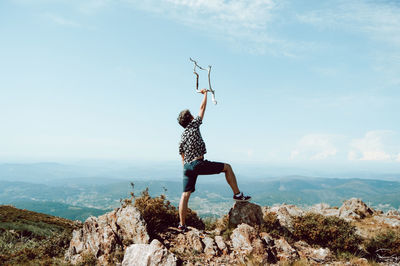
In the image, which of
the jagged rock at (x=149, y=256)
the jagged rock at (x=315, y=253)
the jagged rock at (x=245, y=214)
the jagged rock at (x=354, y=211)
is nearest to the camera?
the jagged rock at (x=149, y=256)

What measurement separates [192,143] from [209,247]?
10.3 ft

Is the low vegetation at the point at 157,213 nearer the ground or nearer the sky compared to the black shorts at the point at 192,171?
nearer the ground

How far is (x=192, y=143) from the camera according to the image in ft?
26.2

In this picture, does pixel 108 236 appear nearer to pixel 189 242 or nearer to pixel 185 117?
pixel 189 242

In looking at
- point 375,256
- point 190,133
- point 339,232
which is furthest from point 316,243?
point 190,133

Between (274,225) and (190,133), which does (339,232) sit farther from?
(190,133)

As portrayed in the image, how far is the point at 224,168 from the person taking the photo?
8391 mm

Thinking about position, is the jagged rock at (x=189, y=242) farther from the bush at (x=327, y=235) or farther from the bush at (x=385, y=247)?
the bush at (x=385, y=247)

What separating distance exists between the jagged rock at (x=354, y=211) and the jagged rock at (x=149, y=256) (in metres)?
13.2

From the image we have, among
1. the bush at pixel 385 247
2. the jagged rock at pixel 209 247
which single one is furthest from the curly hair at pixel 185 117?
the bush at pixel 385 247

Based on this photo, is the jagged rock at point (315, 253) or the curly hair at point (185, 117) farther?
the curly hair at point (185, 117)

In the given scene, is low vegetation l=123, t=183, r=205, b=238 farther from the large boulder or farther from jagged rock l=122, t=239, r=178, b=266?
jagged rock l=122, t=239, r=178, b=266

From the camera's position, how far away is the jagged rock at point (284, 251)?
294 inches

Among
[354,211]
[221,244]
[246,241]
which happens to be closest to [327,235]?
[246,241]
